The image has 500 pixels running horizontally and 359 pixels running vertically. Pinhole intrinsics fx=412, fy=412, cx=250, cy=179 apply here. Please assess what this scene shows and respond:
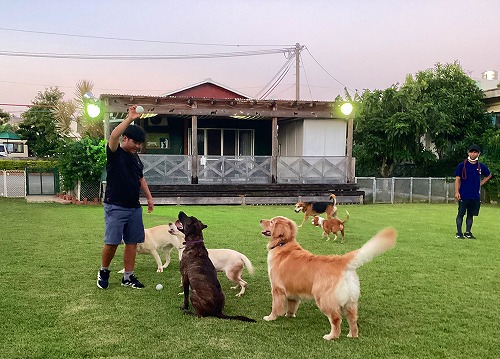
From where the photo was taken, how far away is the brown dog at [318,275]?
325cm

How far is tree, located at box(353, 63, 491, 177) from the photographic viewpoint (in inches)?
713

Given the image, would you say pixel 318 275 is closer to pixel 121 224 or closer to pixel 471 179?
pixel 121 224

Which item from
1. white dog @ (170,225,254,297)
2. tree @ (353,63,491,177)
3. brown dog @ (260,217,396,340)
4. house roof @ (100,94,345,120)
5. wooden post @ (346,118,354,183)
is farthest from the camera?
tree @ (353,63,491,177)

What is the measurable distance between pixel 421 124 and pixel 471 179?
9797 mm

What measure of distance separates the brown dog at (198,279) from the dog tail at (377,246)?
A: 1185 millimetres

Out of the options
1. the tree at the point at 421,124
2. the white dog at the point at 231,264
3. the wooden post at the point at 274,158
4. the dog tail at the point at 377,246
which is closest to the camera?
the dog tail at the point at 377,246

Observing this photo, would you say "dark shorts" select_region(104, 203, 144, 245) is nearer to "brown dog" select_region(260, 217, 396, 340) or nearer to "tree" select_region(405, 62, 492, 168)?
"brown dog" select_region(260, 217, 396, 340)

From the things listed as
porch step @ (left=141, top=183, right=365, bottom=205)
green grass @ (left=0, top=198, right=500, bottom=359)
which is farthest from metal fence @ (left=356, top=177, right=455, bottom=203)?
green grass @ (left=0, top=198, right=500, bottom=359)

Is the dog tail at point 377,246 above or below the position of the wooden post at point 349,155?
below

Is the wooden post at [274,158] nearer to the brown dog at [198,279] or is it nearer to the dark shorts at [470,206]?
the dark shorts at [470,206]

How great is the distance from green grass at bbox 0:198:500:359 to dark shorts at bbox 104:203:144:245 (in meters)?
0.60

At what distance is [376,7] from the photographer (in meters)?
13.1

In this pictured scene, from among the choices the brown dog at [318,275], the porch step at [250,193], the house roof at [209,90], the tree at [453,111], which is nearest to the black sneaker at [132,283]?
the brown dog at [318,275]

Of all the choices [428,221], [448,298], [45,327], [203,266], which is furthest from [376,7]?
[45,327]
